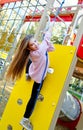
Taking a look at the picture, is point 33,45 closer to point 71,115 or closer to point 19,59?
point 19,59

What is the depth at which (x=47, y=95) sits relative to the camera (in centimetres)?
201

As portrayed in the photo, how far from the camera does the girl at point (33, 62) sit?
1.92 m

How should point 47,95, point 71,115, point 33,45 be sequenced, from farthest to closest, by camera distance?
point 71,115 < point 47,95 < point 33,45

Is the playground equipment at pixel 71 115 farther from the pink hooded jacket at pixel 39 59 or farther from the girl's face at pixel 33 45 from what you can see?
the girl's face at pixel 33 45

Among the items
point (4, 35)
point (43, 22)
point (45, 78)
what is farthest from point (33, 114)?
point (4, 35)

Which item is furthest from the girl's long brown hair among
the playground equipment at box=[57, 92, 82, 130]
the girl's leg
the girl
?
the playground equipment at box=[57, 92, 82, 130]

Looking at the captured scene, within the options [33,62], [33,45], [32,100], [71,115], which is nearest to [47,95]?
[32,100]

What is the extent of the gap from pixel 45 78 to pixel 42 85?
0.23 ft

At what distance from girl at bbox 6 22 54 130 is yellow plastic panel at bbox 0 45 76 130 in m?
0.07

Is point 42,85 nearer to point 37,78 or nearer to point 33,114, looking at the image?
point 37,78

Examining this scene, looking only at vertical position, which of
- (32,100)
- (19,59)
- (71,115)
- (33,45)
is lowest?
(71,115)

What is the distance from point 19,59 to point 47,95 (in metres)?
0.38

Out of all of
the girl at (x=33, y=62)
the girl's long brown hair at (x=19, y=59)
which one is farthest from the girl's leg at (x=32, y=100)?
the girl's long brown hair at (x=19, y=59)

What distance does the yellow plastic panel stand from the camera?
6.41ft
